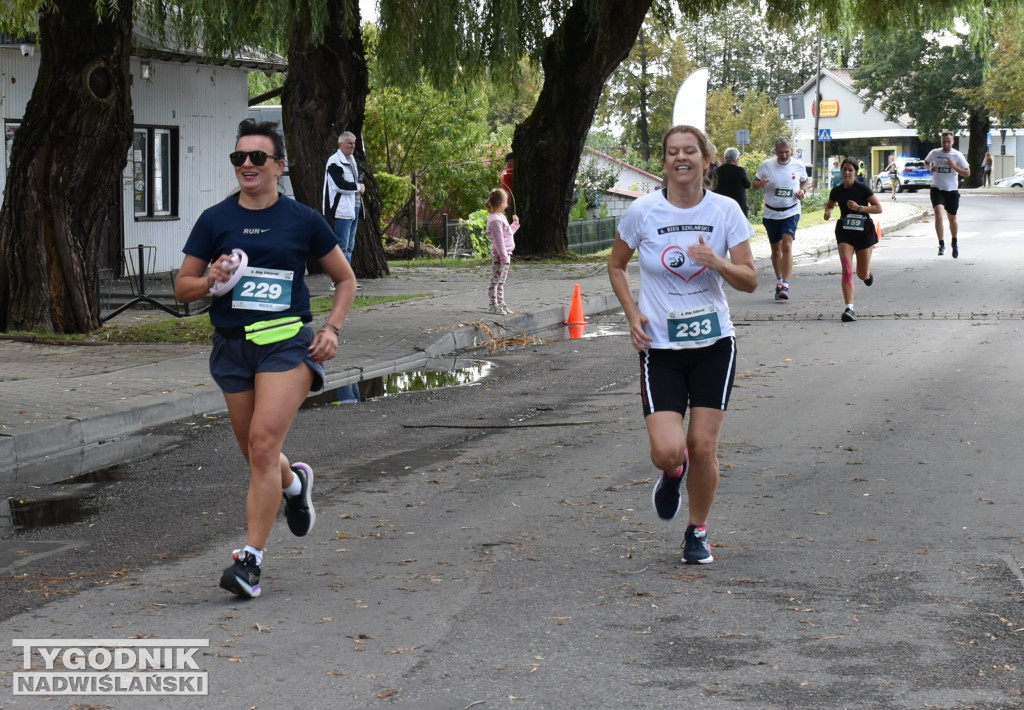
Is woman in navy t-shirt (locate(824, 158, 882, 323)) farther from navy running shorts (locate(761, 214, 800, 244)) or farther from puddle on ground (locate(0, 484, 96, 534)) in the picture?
puddle on ground (locate(0, 484, 96, 534))

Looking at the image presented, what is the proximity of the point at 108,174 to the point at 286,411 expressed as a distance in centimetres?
925

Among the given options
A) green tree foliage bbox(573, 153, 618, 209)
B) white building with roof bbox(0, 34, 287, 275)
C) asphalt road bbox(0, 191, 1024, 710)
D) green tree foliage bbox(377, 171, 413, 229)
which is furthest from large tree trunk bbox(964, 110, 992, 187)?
asphalt road bbox(0, 191, 1024, 710)

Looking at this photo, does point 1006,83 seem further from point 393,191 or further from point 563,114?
point 563,114

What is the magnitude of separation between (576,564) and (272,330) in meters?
1.63

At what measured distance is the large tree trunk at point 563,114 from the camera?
22.8 metres

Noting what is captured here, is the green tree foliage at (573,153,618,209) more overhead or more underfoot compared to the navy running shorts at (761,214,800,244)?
→ more overhead

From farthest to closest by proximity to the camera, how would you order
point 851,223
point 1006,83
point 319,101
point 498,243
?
point 1006,83
point 319,101
point 498,243
point 851,223

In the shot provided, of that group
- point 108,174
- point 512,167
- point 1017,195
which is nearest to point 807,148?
point 1017,195

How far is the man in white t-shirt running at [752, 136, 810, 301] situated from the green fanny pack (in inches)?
485

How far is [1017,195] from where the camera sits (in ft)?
196

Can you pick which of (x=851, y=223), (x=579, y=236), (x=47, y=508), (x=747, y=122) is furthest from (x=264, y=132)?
(x=747, y=122)

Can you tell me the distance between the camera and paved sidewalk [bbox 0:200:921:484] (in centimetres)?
897

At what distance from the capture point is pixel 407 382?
1195 centimetres

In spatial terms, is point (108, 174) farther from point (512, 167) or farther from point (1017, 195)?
point (1017, 195)
